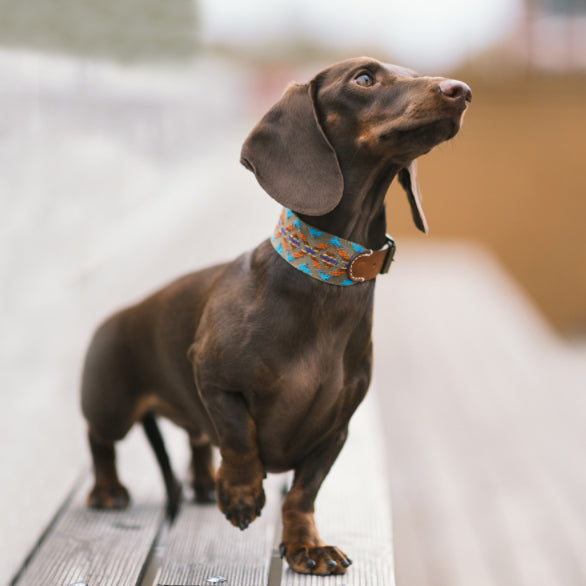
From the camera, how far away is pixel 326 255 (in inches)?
57.1

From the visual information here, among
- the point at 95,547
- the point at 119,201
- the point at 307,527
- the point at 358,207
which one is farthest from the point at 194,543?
the point at 119,201

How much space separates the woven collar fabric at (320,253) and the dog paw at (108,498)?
0.78 m

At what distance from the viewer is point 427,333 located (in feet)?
20.1

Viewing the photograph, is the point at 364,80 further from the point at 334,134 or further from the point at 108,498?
the point at 108,498

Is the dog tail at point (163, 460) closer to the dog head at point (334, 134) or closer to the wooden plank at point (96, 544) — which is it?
the wooden plank at point (96, 544)

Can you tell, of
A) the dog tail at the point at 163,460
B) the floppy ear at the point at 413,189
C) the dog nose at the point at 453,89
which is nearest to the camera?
the dog nose at the point at 453,89

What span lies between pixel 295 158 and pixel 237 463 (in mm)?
485

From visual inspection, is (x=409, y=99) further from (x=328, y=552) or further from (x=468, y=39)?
(x=468, y=39)

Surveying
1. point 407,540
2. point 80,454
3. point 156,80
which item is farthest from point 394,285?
point 80,454

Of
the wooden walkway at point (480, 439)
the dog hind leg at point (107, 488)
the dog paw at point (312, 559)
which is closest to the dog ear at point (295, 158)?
the dog paw at point (312, 559)

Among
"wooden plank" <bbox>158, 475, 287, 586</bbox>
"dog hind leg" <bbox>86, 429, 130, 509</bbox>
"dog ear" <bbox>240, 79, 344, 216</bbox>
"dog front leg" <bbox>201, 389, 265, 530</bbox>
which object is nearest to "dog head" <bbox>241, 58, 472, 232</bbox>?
"dog ear" <bbox>240, 79, 344, 216</bbox>

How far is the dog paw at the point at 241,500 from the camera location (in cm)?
145

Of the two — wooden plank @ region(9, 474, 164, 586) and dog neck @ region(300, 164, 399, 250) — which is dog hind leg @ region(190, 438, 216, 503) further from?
dog neck @ region(300, 164, 399, 250)

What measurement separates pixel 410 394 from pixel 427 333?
120cm
